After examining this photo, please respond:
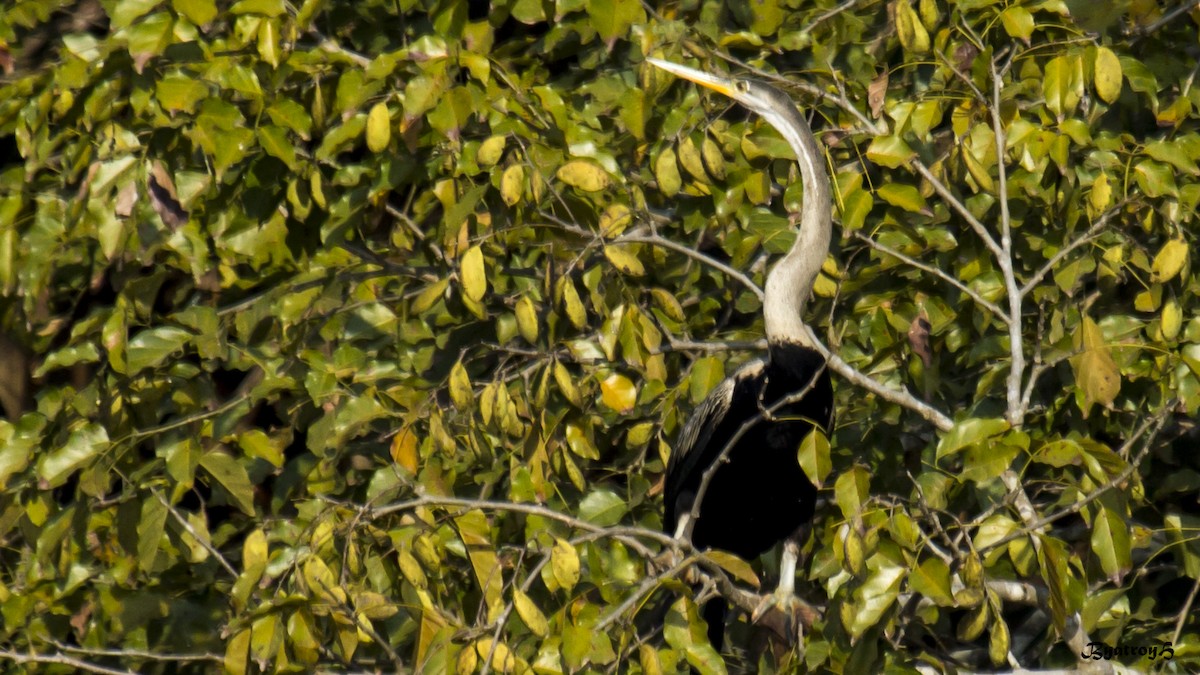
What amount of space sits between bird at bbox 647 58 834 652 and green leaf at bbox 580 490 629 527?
144 millimetres

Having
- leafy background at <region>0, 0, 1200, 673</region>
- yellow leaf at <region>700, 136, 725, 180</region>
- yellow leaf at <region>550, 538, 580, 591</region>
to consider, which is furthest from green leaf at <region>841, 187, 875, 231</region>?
yellow leaf at <region>550, 538, 580, 591</region>

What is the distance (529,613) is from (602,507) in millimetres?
889

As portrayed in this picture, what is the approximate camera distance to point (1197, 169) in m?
2.59

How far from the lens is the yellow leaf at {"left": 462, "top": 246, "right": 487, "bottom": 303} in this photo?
8.20 feet

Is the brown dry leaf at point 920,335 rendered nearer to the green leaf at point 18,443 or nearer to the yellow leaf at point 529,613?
the yellow leaf at point 529,613

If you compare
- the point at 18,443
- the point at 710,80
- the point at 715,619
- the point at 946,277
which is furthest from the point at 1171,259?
the point at 18,443

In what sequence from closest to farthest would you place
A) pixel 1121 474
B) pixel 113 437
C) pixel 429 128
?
pixel 1121 474 → pixel 113 437 → pixel 429 128

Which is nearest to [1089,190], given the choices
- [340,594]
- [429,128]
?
[429,128]

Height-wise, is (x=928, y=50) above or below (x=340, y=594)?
above

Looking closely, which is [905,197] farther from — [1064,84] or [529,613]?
[529,613]

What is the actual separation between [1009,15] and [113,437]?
197cm

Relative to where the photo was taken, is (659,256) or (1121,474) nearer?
(1121,474)

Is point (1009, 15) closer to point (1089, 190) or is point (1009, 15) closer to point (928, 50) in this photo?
point (928, 50)

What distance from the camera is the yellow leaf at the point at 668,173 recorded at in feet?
9.07
